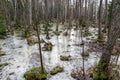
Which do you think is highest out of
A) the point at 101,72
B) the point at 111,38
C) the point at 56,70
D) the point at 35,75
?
the point at 111,38

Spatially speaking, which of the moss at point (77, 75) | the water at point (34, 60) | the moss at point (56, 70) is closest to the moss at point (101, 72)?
the moss at point (77, 75)

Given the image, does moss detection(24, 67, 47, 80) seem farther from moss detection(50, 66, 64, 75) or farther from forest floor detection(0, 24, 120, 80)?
moss detection(50, 66, 64, 75)

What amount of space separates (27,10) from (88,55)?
16.3m

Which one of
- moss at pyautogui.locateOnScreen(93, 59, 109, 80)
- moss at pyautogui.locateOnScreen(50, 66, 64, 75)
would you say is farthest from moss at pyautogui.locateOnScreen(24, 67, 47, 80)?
moss at pyautogui.locateOnScreen(93, 59, 109, 80)

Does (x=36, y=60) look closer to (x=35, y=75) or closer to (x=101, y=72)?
(x=35, y=75)

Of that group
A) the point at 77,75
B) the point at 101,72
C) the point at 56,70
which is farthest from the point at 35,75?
the point at 101,72

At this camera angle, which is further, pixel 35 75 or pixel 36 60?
pixel 36 60

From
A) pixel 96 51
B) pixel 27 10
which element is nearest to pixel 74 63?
pixel 96 51

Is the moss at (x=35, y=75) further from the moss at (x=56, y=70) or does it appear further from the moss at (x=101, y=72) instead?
the moss at (x=101, y=72)

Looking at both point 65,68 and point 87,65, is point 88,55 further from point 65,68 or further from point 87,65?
point 65,68

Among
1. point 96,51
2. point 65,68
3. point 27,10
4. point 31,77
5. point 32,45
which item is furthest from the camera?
point 27,10

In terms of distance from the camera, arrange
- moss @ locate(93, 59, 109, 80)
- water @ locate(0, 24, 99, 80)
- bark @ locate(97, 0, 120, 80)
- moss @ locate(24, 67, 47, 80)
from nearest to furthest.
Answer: bark @ locate(97, 0, 120, 80), moss @ locate(93, 59, 109, 80), moss @ locate(24, 67, 47, 80), water @ locate(0, 24, 99, 80)

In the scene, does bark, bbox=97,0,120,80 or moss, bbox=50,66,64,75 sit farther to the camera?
moss, bbox=50,66,64,75

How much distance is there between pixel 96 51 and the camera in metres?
15.7
